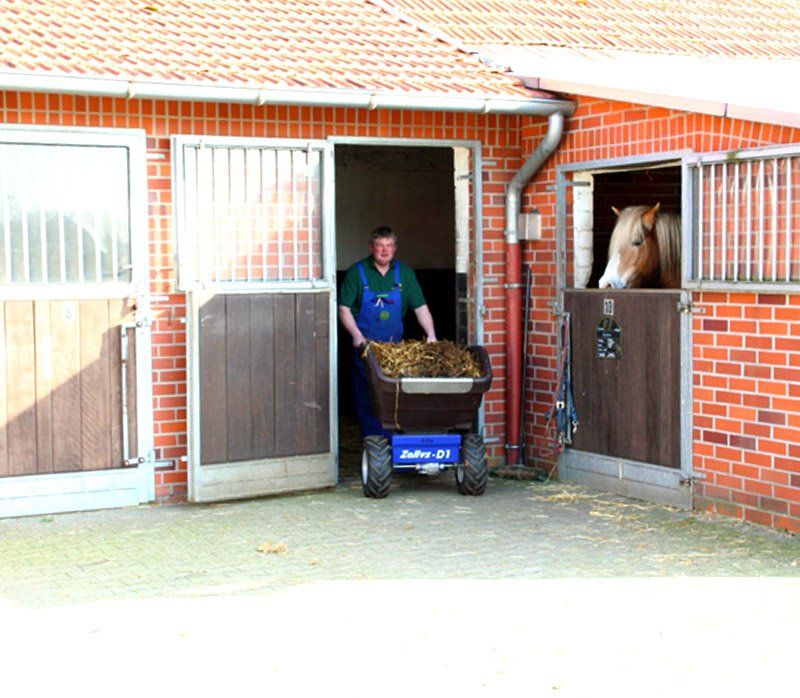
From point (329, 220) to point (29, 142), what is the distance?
2.30 m

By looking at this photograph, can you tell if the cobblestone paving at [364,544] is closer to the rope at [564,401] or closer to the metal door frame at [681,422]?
the metal door frame at [681,422]

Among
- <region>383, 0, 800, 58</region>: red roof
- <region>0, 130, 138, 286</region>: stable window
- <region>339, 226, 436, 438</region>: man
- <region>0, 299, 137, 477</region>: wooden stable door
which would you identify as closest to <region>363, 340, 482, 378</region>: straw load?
<region>339, 226, 436, 438</region>: man

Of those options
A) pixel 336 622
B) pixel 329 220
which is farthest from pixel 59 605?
pixel 329 220

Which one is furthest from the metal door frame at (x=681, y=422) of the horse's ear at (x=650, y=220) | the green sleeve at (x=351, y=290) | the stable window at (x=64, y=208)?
the stable window at (x=64, y=208)

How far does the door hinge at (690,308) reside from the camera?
9492mm

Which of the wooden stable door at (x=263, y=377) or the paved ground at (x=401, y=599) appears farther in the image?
the wooden stable door at (x=263, y=377)

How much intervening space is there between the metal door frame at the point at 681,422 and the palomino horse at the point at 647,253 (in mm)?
421

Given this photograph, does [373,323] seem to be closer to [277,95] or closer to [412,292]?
[412,292]

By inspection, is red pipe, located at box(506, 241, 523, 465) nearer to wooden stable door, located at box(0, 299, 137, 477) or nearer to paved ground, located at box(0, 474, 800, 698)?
paved ground, located at box(0, 474, 800, 698)

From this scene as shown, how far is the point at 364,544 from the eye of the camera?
8578mm

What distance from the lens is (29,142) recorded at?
935cm

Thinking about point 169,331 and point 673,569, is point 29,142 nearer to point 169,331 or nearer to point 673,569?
point 169,331

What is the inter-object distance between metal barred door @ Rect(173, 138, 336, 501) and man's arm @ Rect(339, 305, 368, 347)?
273 mm

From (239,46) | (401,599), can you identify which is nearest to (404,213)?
(239,46)
